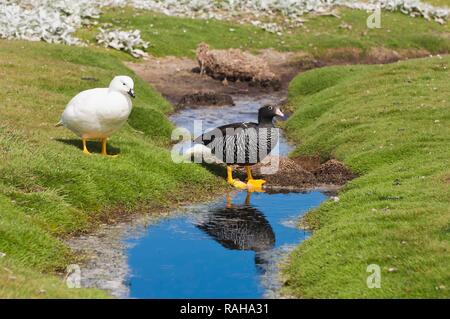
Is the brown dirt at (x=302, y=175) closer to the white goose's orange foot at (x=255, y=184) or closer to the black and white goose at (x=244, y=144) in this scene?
the white goose's orange foot at (x=255, y=184)

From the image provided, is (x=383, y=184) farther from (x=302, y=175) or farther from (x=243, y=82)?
(x=243, y=82)

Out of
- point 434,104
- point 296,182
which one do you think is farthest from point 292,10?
point 296,182

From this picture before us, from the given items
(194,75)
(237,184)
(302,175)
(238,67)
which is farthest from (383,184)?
(194,75)

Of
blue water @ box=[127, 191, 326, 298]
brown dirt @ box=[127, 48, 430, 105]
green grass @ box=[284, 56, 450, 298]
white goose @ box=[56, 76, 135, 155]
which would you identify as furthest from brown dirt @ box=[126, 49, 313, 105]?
blue water @ box=[127, 191, 326, 298]

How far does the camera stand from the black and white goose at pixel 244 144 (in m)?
19.6

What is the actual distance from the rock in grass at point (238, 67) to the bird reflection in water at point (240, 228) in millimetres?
20125

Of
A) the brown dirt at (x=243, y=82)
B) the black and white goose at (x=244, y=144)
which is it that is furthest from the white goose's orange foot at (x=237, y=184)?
the brown dirt at (x=243, y=82)

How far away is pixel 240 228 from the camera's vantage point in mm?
16578

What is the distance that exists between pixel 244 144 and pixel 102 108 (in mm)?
3423

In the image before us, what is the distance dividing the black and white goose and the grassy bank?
2.21 feet

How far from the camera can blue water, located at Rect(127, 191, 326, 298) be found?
1291 cm

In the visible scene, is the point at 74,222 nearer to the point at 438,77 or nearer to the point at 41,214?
the point at 41,214

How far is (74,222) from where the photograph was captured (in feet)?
52.0
